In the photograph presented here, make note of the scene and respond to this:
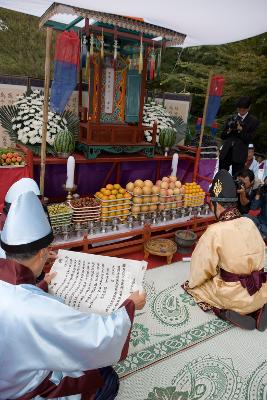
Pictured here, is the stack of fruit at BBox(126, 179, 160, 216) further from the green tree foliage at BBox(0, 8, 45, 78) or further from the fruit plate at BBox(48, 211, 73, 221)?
the green tree foliage at BBox(0, 8, 45, 78)

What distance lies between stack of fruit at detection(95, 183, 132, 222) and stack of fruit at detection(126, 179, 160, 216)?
11cm

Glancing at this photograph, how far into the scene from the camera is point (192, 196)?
5.42 meters

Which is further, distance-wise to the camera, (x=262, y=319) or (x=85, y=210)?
(x=85, y=210)

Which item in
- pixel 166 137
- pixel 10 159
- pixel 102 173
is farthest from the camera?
pixel 166 137

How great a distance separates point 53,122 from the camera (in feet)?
16.3

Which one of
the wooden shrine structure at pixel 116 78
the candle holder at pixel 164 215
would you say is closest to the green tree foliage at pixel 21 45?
the wooden shrine structure at pixel 116 78

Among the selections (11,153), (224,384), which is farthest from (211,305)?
(11,153)

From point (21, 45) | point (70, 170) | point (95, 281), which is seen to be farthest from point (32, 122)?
point (21, 45)

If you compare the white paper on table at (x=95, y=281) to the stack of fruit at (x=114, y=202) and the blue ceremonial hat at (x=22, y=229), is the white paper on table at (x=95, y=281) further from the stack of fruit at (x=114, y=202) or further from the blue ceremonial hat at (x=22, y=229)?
the stack of fruit at (x=114, y=202)

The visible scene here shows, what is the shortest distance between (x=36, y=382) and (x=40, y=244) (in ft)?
2.25

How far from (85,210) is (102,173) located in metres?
1.46

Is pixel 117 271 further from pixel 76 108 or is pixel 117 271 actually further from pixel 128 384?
pixel 76 108

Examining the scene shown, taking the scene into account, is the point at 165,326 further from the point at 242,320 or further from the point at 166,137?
the point at 166,137

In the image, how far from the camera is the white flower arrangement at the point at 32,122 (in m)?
4.67
